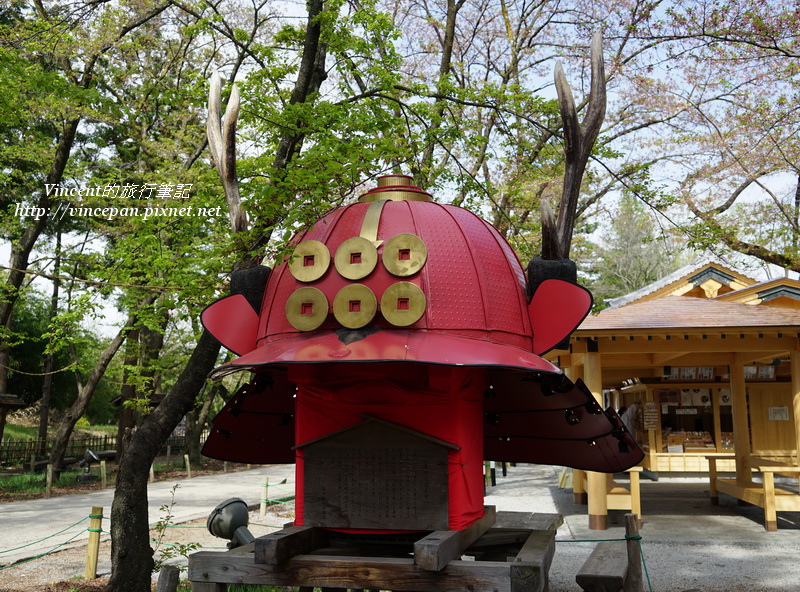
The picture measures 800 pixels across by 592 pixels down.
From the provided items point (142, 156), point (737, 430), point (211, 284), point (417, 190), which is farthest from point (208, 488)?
point (417, 190)

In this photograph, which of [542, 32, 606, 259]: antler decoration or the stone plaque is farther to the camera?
[542, 32, 606, 259]: antler decoration

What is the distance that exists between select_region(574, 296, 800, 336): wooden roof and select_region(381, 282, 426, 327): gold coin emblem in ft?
23.9

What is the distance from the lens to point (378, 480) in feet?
11.8

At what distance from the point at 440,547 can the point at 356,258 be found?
1488 millimetres

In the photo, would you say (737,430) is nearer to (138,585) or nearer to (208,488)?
(138,585)

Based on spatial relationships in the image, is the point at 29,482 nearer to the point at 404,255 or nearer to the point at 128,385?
the point at 128,385

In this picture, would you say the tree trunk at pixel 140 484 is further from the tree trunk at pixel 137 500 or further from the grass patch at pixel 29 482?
the grass patch at pixel 29 482

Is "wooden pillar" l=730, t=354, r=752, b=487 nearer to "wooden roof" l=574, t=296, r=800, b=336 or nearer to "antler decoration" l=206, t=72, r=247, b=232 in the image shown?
"wooden roof" l=574, t=296, r=800, b=336

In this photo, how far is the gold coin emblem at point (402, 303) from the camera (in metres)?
3.37

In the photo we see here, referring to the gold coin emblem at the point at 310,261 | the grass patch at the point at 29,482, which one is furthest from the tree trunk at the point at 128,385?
the gold coin emblem at the point at 310,261

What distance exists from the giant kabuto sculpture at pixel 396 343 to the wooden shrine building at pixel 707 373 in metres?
6.81

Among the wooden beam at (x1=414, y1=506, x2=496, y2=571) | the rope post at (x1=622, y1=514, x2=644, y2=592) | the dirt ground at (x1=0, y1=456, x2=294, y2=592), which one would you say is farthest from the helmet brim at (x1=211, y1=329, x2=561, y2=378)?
the dirt ground at (x1=0, y1=456, x2=294, y2=592)

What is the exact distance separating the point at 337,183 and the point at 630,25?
9233mm

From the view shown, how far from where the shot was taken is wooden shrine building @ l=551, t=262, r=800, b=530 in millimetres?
10312
